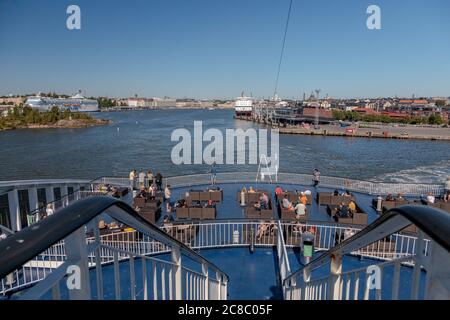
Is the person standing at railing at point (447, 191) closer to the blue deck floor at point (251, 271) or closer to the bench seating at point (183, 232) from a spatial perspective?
the blue deck floor at point (251, 271)

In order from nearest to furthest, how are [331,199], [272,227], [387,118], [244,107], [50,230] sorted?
[50,230], [272,227], [331,199], [387,118], [244,107]

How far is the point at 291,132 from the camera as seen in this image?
54469 mm

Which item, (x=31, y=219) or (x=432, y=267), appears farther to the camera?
(x=31, y=219)

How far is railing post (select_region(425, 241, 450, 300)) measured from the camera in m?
0.77

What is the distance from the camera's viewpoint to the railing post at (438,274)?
773 mm

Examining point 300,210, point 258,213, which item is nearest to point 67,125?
point 258,213

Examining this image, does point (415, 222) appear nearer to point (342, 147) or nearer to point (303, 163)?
point (303, 163)

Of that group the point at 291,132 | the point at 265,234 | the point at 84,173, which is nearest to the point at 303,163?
the point at 84,173

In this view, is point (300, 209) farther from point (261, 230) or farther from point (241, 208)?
point (241, 208)

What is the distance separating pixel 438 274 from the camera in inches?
31.7

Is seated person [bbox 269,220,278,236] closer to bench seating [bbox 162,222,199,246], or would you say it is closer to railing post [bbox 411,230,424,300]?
bench seating [bbox 162,222,199,246]

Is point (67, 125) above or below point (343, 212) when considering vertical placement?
above
